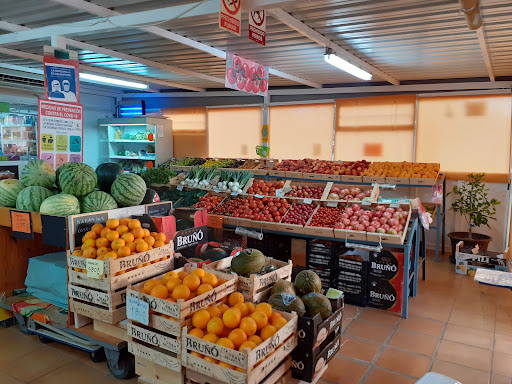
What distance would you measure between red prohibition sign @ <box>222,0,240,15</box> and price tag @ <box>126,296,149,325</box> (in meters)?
2.74

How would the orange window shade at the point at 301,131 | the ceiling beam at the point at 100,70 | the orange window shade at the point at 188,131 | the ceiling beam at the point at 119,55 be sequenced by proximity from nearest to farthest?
the ceiling beam at the point at 119,55, the ceiling beam at the point at 100,70, the orange window shade at the point at 301,131, the orange window shade at the point at 188,131

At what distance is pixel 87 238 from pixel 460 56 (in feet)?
19.7

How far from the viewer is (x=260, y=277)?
2875 millimetres

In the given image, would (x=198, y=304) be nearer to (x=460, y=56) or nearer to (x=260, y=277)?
(x=260, y=277)

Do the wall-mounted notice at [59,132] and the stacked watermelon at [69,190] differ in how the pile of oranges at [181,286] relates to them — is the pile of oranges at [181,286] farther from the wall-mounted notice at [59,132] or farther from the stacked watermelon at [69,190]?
the wall-mounted notice at [59,132]

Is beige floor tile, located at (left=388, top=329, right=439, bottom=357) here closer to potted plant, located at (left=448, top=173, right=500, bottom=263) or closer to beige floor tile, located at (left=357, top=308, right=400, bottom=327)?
beige floor tile, located at (left=357, top=308, right=400, bottom=327)

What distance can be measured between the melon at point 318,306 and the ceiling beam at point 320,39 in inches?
123

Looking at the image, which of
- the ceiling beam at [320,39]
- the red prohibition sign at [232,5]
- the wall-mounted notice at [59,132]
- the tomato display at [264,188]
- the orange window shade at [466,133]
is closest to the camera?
the red prohibition sign at [232,5]

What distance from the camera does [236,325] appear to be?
233 centimetres

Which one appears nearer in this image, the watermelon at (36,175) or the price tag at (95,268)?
the price tag at (95,268)

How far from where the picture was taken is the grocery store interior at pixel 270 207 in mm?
2699

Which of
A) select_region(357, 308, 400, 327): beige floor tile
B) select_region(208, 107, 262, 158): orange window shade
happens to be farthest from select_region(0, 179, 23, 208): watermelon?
select_region(208, 107, 262, 158): orange window shade

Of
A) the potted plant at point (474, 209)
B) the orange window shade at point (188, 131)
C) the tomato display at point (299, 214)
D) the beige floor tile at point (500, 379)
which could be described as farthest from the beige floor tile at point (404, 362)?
the orange window shade at point (188, 131)

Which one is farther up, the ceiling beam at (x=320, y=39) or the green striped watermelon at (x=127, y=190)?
the ceiling beam at (x=320, y=39)
